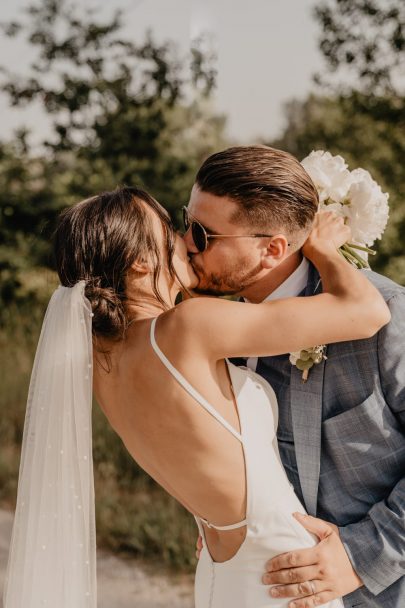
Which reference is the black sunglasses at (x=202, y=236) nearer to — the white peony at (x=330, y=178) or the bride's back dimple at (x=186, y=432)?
the white peony at (x=330, y=178)

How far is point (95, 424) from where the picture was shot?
279 inches

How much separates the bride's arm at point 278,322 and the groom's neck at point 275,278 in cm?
30

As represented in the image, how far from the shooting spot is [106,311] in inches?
90.0

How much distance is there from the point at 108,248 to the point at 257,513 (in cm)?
91

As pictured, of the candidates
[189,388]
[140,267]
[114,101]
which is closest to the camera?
[189,388]

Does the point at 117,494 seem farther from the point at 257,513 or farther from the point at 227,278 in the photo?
the point at 257,513

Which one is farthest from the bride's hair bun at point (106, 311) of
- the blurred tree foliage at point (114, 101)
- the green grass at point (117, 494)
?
the blurred tree foliage at point (114, 101)

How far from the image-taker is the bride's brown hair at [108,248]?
229 centimetres

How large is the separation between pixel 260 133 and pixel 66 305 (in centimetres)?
892

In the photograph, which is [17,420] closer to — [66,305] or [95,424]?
[95,424]

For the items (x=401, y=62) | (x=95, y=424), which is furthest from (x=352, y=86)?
(x=95, y=424)

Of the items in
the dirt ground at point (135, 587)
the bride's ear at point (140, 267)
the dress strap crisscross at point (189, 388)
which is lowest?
the dirt ground at point (135, 587)

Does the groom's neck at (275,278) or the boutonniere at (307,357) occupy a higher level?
the groom's neck at (275,278)

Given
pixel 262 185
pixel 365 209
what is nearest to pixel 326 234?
pixel 365 209
